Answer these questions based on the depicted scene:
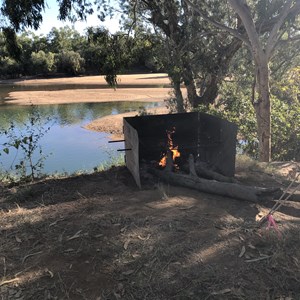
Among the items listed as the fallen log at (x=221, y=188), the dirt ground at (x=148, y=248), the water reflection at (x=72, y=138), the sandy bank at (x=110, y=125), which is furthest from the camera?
the sandy bank at (x=110, y=125)

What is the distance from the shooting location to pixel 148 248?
11.4 feet

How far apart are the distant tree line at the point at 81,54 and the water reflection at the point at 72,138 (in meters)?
2.68

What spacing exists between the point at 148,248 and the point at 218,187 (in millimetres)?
1788

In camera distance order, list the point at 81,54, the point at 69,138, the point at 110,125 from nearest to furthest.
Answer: the point at 69,138 < the point at 110,125 < the point at 81,54

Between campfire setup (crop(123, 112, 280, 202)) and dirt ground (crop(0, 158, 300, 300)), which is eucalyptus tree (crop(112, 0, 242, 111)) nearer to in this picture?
campfire setup (crop(123, 112, 280, 202))

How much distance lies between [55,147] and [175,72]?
807 centimetres

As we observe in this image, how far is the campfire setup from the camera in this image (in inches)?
235

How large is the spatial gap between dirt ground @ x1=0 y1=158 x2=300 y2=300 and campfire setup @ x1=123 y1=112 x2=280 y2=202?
3.19 ft

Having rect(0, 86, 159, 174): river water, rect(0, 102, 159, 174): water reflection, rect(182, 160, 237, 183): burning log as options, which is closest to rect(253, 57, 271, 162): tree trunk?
rect(182, 160, 237, 183): burning log

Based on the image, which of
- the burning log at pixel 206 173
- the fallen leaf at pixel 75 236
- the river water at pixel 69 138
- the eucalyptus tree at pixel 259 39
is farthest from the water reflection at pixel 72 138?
the fallen leaf at pixel 75 236

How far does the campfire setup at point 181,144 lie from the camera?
5961 mm

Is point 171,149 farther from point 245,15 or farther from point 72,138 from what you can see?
point 72,138

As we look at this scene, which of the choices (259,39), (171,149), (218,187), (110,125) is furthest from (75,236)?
(110,125)

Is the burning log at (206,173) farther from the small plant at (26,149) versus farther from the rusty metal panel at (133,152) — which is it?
the small plant at (26,149)
